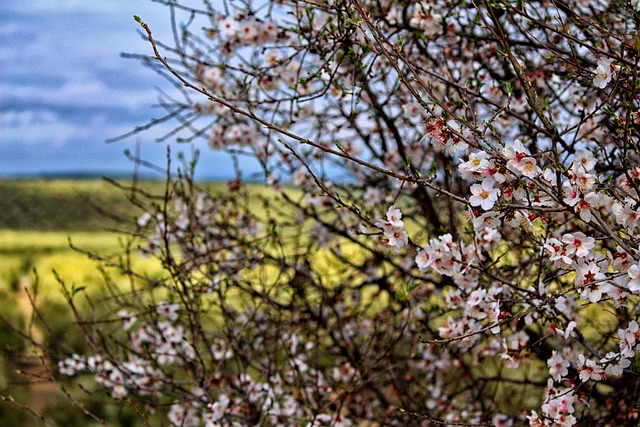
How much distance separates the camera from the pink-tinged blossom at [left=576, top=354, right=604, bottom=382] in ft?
6.35

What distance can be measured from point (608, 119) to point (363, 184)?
1.62m

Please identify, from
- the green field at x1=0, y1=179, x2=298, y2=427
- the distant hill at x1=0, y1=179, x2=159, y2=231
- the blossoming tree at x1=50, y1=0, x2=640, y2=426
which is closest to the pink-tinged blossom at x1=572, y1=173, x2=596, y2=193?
the blossoming tree at x1=50, y1=0, x2=640, y2=426

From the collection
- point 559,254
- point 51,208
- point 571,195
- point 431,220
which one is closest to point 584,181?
point 571,195

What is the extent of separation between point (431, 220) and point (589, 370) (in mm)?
1551

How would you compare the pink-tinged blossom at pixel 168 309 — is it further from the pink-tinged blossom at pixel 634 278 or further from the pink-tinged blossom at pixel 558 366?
the pink-tinged blossom at pixel 634 278

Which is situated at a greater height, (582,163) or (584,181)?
(582,163)

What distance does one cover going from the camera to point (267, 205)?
12.5ft

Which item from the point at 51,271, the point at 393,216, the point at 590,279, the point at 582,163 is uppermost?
the point at 51,271

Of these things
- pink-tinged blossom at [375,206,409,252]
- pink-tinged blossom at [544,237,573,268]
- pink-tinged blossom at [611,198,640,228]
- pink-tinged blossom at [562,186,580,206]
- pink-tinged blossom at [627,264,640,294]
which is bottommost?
pink-tinged blossom at [627,264,640,294]

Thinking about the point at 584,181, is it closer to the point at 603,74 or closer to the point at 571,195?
the point at 571,195

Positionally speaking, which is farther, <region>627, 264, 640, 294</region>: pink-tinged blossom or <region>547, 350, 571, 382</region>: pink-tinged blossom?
<region>547, 350, 571, 382</region>: pink-tinged blossom

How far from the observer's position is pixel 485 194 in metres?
1.66

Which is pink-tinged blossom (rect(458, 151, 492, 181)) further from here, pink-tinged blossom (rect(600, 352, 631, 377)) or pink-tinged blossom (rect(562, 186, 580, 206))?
pink-tinged blossom (rect(600, 352, 631, 377))

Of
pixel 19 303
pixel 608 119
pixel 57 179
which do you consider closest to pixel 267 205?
pixel 608 119
